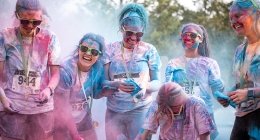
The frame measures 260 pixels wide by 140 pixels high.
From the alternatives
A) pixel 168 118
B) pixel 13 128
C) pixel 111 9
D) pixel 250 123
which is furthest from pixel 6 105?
pixel 111 9

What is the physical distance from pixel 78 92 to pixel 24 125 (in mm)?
507

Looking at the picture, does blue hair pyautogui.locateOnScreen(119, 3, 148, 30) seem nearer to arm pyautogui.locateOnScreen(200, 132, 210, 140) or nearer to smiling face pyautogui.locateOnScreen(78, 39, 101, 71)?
smiling face pyautogui.locateOnScreen(78, 39, 101, 71)

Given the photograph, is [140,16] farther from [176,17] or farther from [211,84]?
[176,17]

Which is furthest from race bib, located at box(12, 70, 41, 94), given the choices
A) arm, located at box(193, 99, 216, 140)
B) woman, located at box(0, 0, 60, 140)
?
arm, located at box(193, 99, 216, 140)

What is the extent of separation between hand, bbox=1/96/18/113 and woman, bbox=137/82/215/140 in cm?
109

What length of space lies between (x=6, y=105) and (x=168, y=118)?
1206 mm

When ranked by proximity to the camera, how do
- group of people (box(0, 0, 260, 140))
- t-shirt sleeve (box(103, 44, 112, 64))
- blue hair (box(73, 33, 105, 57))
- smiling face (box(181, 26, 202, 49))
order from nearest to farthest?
group of people (box(0, 0, 260, 140)) < blue hair (box(73, 33, 105, 57)) < t-shirt sleeve (box(103, 44, 112, 64)) < smiling face (box(181, 26, 202, 49))

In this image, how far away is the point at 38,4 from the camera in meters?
4.45

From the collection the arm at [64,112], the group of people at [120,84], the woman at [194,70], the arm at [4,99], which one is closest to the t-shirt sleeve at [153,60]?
the group of people at [120,84]

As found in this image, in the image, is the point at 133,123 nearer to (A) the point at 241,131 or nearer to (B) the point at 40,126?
(B) the point at 40,126

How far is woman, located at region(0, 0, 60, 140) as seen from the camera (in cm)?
436

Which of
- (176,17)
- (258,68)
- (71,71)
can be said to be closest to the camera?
(258,68)

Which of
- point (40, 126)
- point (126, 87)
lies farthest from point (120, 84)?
point (40, 126)

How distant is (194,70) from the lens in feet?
16.9
